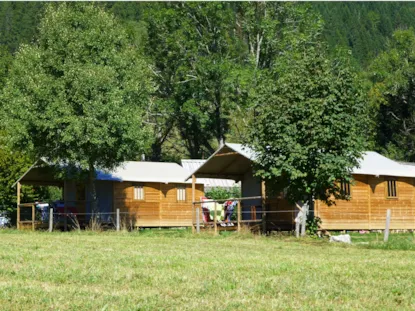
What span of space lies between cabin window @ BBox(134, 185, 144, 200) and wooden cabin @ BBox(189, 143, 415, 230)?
786 centimetres

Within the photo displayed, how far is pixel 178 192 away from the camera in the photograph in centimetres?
4225

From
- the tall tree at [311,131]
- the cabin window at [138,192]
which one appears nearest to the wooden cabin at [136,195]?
the cabin window at [138,192]

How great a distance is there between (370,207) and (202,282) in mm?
24144

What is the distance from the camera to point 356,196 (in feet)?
108

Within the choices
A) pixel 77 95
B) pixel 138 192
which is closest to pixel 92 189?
pixel 77 95

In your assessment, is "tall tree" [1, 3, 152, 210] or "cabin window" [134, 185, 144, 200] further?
"cabin window" [134, 185, 144, 200]

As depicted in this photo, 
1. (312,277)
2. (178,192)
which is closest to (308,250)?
(312,277)

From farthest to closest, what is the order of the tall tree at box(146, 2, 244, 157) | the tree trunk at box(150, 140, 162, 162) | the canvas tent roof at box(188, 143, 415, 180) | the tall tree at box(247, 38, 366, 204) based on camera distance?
the tree trunk at box(150, 140, 162, 162) < the tall tree at box(146, 2, 244, 157) < the canvas tent roof at box(188, 143, 415, 180) < the tall tree at box(247, 38, 366, 204)

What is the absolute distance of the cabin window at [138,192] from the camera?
41.0 meters

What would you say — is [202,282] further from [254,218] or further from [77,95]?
[77,95]

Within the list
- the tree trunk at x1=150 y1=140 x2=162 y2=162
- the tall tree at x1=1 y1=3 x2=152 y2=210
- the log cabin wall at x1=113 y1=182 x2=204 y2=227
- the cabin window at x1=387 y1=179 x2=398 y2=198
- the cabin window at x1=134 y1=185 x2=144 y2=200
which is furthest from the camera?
the tree trunk at x1=150 y1=140 x2=162 y2=162

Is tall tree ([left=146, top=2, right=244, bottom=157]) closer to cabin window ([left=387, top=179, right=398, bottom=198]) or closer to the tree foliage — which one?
the tree foliage

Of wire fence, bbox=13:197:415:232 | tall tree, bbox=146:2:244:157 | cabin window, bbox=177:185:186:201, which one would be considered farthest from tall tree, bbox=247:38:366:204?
tall tree, bbox=146:2:244:157

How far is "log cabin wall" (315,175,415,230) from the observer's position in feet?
106
